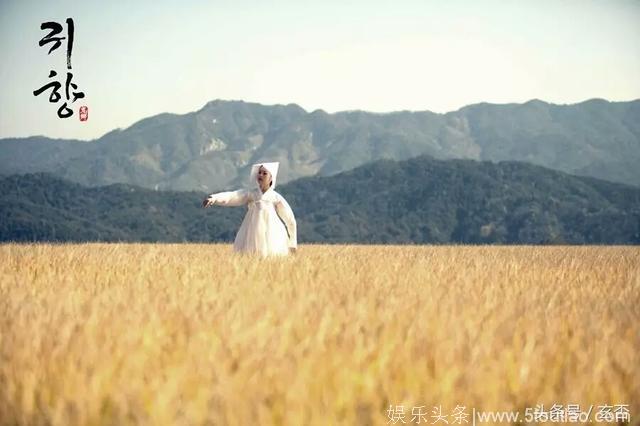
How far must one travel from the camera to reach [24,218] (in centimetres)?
9831

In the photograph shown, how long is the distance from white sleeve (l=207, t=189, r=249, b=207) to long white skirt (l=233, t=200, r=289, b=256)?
19 cm

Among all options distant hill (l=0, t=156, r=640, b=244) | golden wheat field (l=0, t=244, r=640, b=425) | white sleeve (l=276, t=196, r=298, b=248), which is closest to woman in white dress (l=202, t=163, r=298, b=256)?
white sleeve (l=276, t=196, r=298, b=248)

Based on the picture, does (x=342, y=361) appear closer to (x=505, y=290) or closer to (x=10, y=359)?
(x=10, y=359)

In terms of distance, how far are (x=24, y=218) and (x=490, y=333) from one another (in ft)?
331

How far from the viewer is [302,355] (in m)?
3.51

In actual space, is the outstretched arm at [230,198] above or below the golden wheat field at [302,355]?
above

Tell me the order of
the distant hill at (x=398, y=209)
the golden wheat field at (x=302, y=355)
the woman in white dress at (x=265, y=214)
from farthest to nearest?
1. the distant hill at (x=398, y=209)
2. the woman in white dress at (x=265, y=214)
3. the golden wheat field at (x=302, y=355)

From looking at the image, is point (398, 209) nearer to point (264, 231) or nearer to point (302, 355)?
point (264, 231)

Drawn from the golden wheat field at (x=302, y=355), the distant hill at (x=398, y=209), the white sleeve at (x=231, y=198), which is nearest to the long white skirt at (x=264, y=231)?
the white sleeve at (x=231, y=198)

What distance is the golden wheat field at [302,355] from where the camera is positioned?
2783 mm

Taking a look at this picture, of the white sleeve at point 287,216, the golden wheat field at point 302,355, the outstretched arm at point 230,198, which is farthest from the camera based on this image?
the white sleeve at point 287,216

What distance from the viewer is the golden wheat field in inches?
110

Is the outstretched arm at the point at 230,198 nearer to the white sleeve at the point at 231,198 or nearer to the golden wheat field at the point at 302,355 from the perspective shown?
the white sleeve at the point at 231,198

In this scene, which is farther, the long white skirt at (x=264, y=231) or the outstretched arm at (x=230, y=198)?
the long white skirt at (x=264, y=231)
